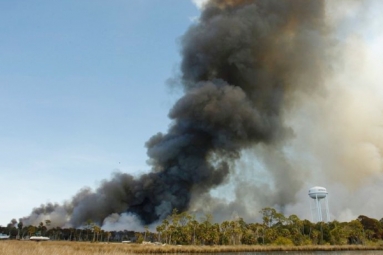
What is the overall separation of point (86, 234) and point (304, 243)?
58.7 m

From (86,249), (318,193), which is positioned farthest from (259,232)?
(86,249)

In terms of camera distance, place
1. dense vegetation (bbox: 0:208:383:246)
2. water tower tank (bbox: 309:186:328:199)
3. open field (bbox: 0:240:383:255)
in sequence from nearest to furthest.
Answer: open field (bbox: 0:240:383:255)
dense vegetation (bbox: 0:208:383:246)
water tower tank (bbox: 309:186:328:199)

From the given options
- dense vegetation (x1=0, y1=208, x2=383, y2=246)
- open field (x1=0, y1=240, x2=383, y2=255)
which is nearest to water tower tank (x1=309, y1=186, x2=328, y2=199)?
dense vegetation (x1=0, y1=208, x2=383, y2=246)

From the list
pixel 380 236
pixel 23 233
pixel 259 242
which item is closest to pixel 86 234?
pixel 23 233

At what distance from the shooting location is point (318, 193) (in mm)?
85500

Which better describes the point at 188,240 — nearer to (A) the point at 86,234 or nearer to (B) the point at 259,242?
(B) the point at 259,242

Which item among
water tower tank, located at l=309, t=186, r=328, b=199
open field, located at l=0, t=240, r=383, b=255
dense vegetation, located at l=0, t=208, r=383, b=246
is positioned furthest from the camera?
water tower tank, located at l=309, t=186, r=328, b=199

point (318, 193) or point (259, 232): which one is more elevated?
point (318, 193)

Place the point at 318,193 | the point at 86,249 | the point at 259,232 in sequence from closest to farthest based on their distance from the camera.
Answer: the point at 86,249
the point at 259,232
the point at 318,193

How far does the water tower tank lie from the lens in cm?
8562

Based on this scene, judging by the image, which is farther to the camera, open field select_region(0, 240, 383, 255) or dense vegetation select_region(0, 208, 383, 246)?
dense vegetation select_region(0, 208, 383, 246)

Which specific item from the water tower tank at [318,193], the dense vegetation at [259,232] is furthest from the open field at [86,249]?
the water tower tank at [318,193]

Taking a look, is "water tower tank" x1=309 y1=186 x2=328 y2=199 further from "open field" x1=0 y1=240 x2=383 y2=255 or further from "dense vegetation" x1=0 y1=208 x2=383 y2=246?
"open field" x1=0 y1=240 x2=383 y2=255

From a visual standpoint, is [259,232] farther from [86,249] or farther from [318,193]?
[86,249]
